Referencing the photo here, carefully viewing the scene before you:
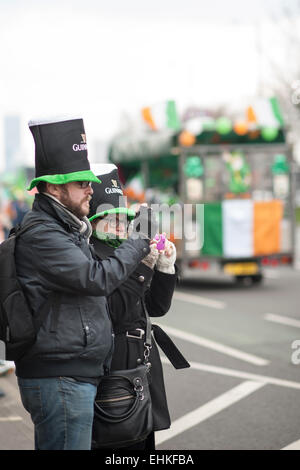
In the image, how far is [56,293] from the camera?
2.80 metres

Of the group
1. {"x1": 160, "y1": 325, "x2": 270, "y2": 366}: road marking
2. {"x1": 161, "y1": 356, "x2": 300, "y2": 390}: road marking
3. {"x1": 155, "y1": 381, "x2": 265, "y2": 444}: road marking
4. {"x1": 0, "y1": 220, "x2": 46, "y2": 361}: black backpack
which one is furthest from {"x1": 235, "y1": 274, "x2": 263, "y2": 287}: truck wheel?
{"x1": 0, "y1": 220, "x2": 46, "y2": 361}: black backpack

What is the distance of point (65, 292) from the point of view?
9.18ft

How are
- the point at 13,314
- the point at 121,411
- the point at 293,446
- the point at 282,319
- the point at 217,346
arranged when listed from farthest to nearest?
the point at 282,319, the point at 217,346, the point at 293,446, the point at 121,411, the point at 13,314

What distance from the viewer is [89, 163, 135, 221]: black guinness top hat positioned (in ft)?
10.8

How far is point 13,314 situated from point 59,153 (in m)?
0.65

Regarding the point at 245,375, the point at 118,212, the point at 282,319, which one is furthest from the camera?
the point at 282,319

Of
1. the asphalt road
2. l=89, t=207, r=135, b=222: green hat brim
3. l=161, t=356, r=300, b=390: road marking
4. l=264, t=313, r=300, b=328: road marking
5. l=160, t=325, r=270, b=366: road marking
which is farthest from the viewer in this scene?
l=264, t=313, r=300, b=328: road marking

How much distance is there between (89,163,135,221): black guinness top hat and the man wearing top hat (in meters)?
0.33

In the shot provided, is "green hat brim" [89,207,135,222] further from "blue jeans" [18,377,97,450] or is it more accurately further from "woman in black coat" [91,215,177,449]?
"blue jeans" [18,377,97,450]

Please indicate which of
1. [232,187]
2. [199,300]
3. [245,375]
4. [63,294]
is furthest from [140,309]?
[232,187]

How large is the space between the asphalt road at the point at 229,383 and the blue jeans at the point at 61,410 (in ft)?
6.11

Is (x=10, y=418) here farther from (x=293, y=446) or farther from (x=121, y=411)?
(x=121, y=411)

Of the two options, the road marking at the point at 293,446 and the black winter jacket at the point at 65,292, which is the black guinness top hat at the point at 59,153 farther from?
the road marking at the point at 293,446
